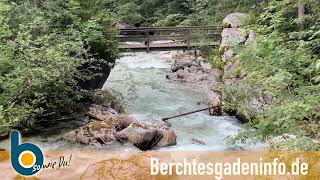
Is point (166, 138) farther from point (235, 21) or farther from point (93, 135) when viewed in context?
point (235, 21)

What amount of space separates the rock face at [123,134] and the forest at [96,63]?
0.88 m

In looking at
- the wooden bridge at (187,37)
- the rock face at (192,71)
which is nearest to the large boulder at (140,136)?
the rock face at (192,71)

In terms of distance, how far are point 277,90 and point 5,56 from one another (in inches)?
195

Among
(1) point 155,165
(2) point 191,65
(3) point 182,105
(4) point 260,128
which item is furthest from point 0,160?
(2) point 191,65

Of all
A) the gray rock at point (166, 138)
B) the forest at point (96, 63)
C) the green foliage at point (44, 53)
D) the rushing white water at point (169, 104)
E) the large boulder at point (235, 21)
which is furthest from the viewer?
the large boulder at point (235, 21)

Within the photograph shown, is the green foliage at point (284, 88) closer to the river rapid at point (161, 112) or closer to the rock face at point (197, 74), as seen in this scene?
the river rapid at point (161, 112)

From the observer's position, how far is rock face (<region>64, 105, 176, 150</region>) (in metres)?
8.09

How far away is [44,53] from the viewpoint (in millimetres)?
8156

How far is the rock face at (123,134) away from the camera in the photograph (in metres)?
8.09

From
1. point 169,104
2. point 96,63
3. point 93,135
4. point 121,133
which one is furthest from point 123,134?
point 169,104

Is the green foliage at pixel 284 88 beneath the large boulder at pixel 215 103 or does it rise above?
above

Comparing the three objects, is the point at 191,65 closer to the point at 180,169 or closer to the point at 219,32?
the point at 219,32

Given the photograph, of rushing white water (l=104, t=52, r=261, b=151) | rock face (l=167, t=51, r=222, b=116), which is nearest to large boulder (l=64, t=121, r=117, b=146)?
rushing white water (l=104, t=52, r=261, b=151)

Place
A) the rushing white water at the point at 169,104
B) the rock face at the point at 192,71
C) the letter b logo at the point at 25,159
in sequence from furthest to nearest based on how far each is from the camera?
1. the rock face at the point at 192,71
2. the rushing white water at the point at 169,104
3. the letter b logo at the point at 25,159
